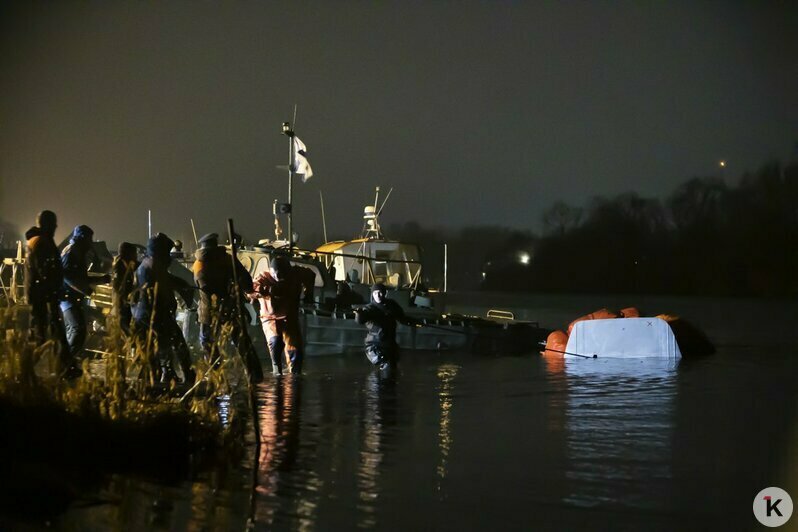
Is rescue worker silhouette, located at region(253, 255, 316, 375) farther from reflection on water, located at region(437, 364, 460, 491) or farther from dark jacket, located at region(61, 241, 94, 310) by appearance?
dark jacket, located at region(61, 241, 94, 310)

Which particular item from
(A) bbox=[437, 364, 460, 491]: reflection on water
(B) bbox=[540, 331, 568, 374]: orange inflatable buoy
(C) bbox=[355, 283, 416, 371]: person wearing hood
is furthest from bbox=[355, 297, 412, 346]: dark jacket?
(B) bbox=[540, 331, 568, 374]: orange inflatable buoy

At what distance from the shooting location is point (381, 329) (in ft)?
46.5

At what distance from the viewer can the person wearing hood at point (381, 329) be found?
14.1 meters

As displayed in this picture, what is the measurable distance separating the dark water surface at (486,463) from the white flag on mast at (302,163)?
8562 millimetres

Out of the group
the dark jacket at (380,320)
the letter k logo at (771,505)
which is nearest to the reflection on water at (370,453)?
the dark jacket at (380,320)

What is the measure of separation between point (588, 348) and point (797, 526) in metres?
12.5

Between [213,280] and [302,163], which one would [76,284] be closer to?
[213,280]

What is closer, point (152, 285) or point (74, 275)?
point (152, 285)

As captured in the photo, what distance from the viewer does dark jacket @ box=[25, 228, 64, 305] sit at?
957cm

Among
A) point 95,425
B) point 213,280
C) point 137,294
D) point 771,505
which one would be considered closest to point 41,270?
point 137,294

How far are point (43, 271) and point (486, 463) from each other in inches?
201

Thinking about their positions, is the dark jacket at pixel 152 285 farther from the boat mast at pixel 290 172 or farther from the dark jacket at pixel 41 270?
the boat mast at pixel 290 172
